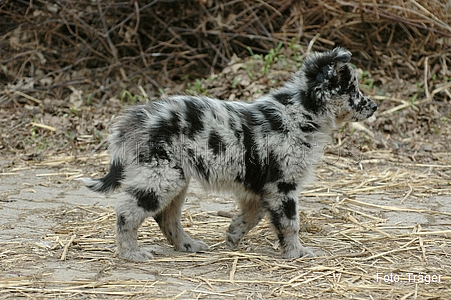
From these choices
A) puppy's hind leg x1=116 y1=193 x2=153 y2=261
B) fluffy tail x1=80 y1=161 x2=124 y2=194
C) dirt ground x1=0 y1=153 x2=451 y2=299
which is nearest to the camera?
dirt ground x1=0 y1=153 x2=451 y2=299

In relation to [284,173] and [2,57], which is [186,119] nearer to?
[284,173]

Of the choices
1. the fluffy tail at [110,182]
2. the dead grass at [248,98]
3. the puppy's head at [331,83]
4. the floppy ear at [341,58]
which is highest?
the floppy ear at [341,58]

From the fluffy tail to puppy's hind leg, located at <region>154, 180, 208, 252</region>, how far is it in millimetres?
496

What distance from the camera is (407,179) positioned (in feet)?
24.8

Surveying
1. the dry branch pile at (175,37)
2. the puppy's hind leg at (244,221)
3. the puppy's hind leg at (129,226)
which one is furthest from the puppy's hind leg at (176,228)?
the dry branch pile at (175,37)

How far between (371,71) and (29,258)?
25.4ft

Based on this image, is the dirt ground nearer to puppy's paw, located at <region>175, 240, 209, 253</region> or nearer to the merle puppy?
puppy's paw, located at <region>175, 240, 209, 253</region>

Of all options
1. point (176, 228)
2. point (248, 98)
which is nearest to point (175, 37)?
point (248, 98)

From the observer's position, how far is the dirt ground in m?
4.24

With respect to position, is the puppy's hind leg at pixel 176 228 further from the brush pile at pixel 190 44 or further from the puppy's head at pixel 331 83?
the brush pile at pixel 190 44

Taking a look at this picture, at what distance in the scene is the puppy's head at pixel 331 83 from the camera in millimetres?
5320

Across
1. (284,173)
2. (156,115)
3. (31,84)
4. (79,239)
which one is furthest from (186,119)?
(31,84)

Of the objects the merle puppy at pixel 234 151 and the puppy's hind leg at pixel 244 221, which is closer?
the merle puppy at pixel 234 151

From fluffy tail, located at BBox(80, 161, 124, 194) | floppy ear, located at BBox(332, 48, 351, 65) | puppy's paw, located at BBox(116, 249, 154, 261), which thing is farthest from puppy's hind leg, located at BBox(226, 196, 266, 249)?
floppy ear, located at BBox(332, 48, 351, 65)
